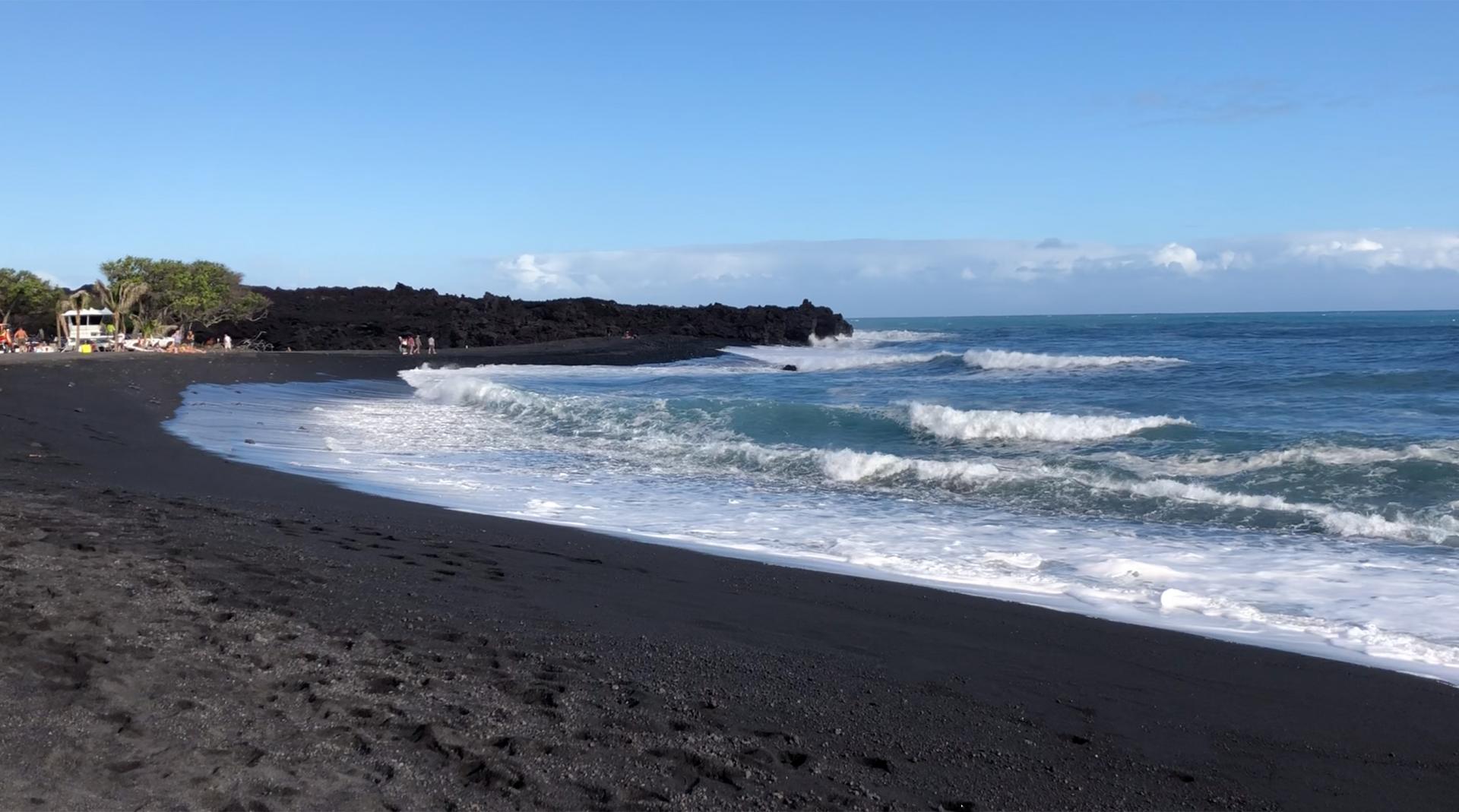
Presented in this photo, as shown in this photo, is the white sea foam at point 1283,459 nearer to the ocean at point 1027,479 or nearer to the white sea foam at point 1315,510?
the ocean at point 1027,479

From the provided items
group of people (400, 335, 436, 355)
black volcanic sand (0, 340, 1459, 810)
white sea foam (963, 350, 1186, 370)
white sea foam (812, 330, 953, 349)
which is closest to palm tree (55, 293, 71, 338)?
group of people (400, 335, 436, 355)

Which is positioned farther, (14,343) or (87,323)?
(87,323)

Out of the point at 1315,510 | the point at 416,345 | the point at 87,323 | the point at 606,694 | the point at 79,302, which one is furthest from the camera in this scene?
the point at 87,323

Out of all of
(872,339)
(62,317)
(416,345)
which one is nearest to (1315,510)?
(416,345)

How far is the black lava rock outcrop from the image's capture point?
54991mm

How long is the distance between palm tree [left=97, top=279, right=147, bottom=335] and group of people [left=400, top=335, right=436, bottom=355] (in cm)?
1080

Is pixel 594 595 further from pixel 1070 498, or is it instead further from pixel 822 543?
pixel 1070 498

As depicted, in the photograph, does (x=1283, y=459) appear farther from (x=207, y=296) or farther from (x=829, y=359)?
(x=207, y=296)

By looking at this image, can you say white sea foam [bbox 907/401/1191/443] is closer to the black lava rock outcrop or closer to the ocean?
the ocean

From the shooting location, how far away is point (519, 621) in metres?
5.24

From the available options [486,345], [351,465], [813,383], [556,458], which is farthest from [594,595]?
[486,345]

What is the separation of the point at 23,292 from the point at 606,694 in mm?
51923

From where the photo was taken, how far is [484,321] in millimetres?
58781

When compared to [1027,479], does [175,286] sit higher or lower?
higher
